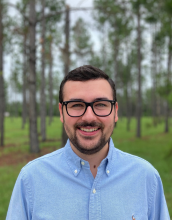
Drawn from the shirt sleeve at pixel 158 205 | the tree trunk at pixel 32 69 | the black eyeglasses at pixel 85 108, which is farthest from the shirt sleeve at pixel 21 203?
the tree trunk at pixel 32 69

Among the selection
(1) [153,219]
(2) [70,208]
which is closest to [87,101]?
(2) [70,208]

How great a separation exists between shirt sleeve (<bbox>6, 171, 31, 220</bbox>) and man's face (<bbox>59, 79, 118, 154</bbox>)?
1.38 feet

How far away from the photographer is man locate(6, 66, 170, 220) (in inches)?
51.0

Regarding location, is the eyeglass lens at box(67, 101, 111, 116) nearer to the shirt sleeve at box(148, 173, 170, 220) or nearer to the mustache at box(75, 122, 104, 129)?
the mustache at box(75, 122, 104, 129)

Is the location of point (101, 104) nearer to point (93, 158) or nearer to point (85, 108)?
point (85, 108)

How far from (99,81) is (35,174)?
0.77 m

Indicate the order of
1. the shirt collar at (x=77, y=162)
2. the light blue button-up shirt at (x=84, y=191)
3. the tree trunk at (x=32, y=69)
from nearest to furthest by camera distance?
the light blue button-up shirt at (x=84, y=191), the shirt collar at (x=77, y=162), the tree trunk at (x=32, y=69)

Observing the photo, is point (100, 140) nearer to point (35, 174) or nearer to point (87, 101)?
point (87, 101)

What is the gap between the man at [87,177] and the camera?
1296 mm

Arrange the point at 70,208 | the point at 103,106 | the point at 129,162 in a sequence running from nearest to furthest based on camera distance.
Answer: the point at 70,208, the point at 103,106, the point at 129,162

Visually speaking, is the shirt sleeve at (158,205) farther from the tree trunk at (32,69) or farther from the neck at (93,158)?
the tree trunk at (32,69)

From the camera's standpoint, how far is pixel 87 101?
1.37 meters

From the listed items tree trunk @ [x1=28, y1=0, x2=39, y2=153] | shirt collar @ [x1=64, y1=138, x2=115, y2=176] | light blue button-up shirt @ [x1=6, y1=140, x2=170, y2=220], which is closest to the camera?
light blue button-up shirt @ [x1=6, y1=140, x2=170, y2=220]

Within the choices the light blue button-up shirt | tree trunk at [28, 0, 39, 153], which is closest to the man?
the light blue button-up shirt
